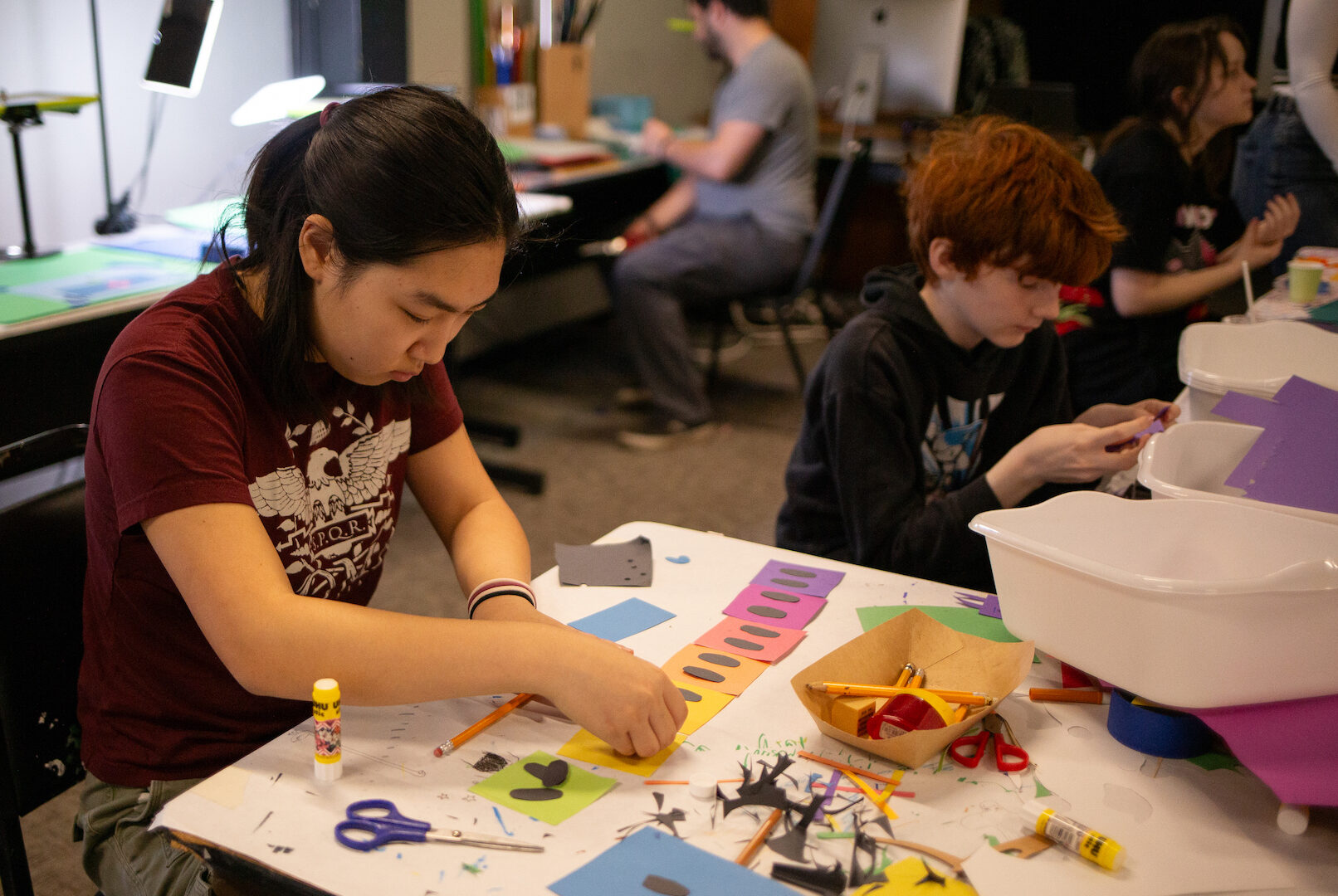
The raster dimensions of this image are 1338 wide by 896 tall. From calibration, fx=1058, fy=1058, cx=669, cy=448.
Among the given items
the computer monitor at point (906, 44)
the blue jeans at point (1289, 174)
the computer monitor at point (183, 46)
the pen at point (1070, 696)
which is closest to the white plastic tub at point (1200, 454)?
the pen at point (1070, 696)

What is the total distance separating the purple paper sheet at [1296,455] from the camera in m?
0.96

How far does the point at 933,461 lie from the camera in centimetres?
136

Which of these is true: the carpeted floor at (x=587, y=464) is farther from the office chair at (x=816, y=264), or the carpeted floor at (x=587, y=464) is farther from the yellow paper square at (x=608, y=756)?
the yellow paper square at (x=608, y=756)

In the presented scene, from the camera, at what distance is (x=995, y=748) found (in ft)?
2.63

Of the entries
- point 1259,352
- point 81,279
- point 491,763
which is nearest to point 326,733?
point 491,763

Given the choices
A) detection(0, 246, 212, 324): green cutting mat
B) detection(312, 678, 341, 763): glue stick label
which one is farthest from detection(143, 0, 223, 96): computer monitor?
detection(312, 678, 341, 763): glue stick label

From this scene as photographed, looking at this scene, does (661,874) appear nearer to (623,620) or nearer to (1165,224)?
(623,620)

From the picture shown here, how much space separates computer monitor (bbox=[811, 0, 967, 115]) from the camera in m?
3.48

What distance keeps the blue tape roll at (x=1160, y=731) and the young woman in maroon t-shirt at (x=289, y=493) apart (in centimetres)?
34

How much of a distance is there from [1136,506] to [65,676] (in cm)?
96

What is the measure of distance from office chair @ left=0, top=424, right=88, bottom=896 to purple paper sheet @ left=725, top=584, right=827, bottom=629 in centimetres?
61

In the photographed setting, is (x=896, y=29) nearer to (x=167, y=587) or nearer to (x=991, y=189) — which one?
(x=991, y=189)

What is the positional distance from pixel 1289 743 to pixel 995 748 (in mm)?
198

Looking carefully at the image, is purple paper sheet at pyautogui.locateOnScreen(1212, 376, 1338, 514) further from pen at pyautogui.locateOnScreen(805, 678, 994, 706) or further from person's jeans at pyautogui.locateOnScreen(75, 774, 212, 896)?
person's jeans at pyautogui.locateOnScreen(75, 774, 212, 896)
